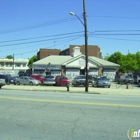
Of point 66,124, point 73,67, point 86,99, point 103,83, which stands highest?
point 73,67

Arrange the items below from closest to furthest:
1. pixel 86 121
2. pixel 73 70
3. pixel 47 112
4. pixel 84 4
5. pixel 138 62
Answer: pixel 86 121 → pixel 47 112 → pixel 84 4 → pixel 73 70 → pixel 138 62

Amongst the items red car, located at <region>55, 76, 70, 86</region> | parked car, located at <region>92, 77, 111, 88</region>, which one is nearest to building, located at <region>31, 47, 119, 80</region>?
red car, located at <region>55, 76, 70, 86</region>

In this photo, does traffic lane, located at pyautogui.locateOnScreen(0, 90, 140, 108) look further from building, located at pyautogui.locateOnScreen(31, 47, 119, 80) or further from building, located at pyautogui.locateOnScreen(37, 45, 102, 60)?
building, located at pyautogui.locateOnScreen(37, 45, 102, 60)

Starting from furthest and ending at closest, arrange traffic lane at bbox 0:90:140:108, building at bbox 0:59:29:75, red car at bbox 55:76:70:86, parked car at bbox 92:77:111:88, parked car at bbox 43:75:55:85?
building at bbox 0:59:29:75 < parked car at bbox 43:75:55:85 < red car at bbox 55:76:70:86 < parked car at bbox 92:77:111:88 < traffic lane at bbox 0:90:140:108

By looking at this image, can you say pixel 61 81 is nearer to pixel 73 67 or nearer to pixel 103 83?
pixel 103 83

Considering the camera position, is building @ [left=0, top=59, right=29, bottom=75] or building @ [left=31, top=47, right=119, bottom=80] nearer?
building @ [left=31, top=47, right=119, bottom=80]

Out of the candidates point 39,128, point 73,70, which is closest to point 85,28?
point 39,128

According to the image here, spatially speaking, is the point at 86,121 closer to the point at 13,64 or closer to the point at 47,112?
the point at 47,112

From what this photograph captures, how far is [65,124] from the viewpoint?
8.08m

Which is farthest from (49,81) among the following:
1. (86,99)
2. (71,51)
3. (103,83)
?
(71,51)

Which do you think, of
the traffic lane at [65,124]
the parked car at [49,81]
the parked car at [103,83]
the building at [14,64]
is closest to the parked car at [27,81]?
the parked car at [49,81]

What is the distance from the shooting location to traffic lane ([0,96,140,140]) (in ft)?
22.3

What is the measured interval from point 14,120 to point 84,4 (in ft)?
62.2

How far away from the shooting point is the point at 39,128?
24.9ft
